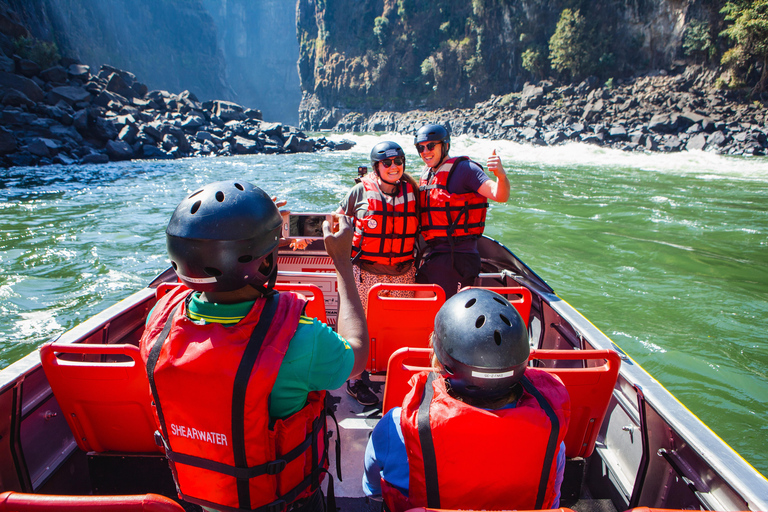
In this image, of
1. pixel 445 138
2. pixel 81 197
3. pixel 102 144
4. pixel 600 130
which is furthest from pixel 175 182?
pixel 600 130

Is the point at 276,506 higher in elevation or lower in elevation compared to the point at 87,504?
lower

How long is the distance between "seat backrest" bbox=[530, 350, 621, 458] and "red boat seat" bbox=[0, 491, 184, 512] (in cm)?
160

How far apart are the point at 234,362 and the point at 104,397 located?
4.24 feet

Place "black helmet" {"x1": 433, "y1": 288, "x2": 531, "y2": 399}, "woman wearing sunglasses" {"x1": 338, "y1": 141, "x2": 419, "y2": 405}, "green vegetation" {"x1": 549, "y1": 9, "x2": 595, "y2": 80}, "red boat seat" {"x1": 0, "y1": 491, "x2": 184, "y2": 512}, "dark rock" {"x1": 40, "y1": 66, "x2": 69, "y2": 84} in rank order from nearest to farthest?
1. "red boat seat" {"x1": 0, "y1": 491, "x2": 184, "y2": 512}
2. "black helmet" {"x1": 433, "y1": 288, "x2": 531, "y2": 399}
3. "woman wearing sunglasses" {"x1": 338, "y1": 141, "x2": 419, "y2": 405}
4. "dark rock" {"x1": 40, "y1": 66, "x2": 69, "y2": 84}
5. "green vegetation" {"x1": 549, "y1": 9, "x2": 595, "y2": 80}

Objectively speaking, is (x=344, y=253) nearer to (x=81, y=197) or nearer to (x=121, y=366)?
(x=121, y=366)

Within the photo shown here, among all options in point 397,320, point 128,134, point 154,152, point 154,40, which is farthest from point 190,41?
point 397,320

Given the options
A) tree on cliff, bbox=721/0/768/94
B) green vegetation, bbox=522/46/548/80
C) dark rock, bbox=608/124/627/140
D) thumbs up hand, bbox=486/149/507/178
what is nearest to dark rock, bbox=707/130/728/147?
dark rock, bbox=608/124/627/140

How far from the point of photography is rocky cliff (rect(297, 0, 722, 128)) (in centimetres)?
3372

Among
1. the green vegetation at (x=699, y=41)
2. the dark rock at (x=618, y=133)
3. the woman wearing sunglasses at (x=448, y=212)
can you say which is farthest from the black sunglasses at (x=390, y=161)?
the green vegetation at (x=699, y=41)

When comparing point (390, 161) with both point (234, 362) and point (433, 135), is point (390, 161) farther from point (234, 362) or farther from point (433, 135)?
point (234, 362)

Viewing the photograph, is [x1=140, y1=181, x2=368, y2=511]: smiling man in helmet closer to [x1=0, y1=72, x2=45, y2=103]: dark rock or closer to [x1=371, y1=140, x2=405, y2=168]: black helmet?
[x1=371, y1=140, x2=405, y2=168]: black helmet

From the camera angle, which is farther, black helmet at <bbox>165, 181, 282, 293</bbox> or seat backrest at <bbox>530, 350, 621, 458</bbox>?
seat backrest at <bbox>530, 350, 621, 458</bbox>

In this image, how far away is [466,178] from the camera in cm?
342

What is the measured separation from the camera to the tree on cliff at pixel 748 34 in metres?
24.6
